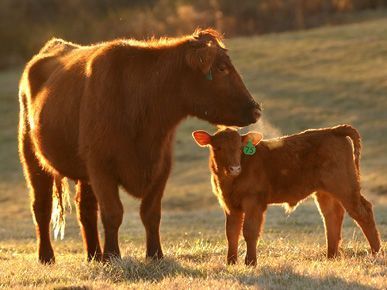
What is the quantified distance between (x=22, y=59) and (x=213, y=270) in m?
45.3

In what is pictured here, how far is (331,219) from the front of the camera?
10523 mm

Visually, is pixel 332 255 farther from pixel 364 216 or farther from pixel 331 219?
pixel 364 216

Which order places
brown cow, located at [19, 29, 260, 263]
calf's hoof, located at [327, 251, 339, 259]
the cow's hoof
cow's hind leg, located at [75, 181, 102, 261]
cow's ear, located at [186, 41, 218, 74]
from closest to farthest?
cow's ear, located at [186, 41, 218, 74], brown cow, located at [19, 29, 260, 263], calf's hoof, located at [327, 251, 339, 259], the cow's hoof, cow's hind leg, located at [75, 181, 102, 261]

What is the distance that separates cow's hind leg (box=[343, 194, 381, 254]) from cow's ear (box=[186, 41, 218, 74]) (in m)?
2.09

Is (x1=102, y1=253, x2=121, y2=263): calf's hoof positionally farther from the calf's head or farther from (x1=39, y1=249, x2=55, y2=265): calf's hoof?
(x1=39, y1=249, x2=55, y2=265): calf's hoof

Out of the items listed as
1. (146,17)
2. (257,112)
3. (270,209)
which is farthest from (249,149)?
(146,17)

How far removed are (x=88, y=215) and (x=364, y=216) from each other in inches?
124

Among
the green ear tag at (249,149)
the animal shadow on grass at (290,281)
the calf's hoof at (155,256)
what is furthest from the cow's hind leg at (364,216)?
the calf's hoof at (155,256)

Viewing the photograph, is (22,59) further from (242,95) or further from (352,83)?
(242,95)

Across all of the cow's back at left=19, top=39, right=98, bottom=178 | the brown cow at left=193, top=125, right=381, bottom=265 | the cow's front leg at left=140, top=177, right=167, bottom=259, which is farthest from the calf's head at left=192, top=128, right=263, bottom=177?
the cow's back at left=19, top=39, right=98, bottom=178

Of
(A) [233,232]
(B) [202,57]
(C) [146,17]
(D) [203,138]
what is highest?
(B) [202,57]

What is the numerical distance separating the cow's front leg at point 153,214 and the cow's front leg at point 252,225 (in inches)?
34.7

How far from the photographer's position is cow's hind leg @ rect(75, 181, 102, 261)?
11117 mm

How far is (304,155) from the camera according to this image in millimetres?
10242
